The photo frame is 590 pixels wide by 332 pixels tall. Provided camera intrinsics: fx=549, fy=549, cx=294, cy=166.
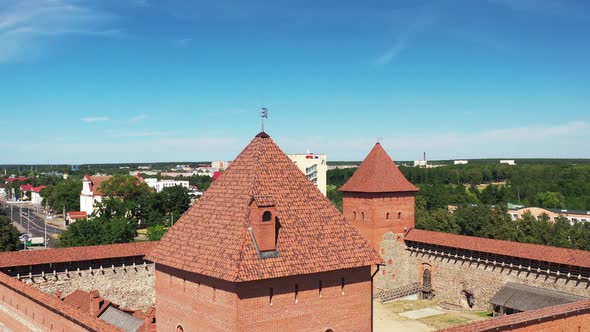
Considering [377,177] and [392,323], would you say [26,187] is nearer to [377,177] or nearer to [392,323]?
[377,177]

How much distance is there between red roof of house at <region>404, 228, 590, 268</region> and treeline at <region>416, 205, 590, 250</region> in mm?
11300

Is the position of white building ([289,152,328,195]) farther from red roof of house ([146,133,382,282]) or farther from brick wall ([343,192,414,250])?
red roof of house ([146,133,382,282])

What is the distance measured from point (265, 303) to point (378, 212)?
21659 millimetres

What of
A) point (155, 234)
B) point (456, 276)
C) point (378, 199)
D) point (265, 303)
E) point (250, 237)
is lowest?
point (456, 276)

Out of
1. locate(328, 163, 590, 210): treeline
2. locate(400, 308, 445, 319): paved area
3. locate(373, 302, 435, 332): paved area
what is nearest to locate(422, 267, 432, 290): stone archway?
locate(400, 308, 445, 319): paved area

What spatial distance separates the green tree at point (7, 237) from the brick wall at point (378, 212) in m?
25.3

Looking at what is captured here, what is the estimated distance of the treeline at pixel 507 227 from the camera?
4140 cm

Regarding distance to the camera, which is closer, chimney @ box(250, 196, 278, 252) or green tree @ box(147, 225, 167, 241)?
chimney @ box(250, 196, 278, 252)

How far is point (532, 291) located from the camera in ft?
88.8

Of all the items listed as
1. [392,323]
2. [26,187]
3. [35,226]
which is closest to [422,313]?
[392,323]

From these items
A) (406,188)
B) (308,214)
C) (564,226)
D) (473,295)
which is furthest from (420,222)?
(308,214)

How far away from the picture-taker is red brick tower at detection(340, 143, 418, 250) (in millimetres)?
33781

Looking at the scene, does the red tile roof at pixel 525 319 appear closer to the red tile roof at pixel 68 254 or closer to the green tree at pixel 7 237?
the red tile roof at pixel 68 254

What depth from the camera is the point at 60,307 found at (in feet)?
55.6
